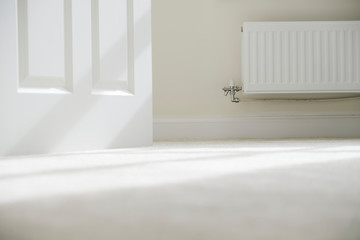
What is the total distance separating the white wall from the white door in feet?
2.52

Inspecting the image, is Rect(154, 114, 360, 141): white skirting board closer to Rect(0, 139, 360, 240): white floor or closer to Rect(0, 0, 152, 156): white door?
Rect(0, 0, 152, 156): white door

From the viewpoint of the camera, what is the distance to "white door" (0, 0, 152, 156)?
1342mm

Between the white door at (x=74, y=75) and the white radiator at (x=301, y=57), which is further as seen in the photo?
the white radiator at (x=301, y=57)

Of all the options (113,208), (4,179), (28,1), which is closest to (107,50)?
(28,1)

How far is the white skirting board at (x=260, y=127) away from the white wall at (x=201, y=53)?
0.07ft

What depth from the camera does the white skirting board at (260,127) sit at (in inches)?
99.0

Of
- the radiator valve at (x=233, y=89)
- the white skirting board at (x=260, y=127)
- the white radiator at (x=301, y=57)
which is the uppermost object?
the white radiator at (x=301, y=57)

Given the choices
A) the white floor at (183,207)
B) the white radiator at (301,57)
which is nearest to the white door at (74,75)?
the white floor at (183,207)

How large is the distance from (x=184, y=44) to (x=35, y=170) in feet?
5.67

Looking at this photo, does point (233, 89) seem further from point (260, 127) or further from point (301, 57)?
point (301, 57)

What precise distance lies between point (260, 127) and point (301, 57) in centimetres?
46

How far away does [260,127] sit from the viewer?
2549 millimetres

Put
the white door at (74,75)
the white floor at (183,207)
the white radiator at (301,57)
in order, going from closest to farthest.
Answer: the white floor at (183,207)
the white door at (74,75)
the white radiator at (301,57)

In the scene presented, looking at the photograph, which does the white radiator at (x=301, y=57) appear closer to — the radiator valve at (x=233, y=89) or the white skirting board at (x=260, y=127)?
the radiator valve at (x=233, y=89)
